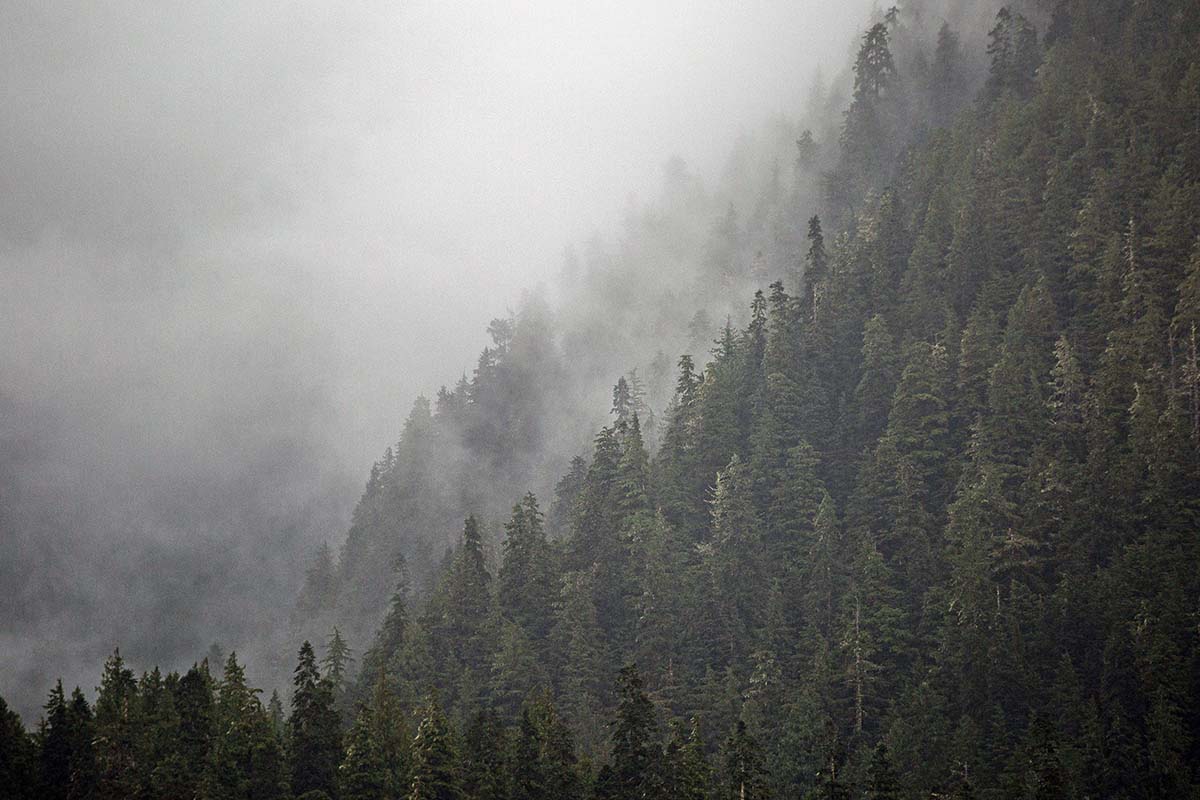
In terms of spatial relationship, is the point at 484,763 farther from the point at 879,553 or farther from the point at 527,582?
the point at 527,582

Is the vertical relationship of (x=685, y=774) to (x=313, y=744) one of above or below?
below

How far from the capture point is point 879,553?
93625mm

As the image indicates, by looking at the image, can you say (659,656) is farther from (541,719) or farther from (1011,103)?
(1011,103)

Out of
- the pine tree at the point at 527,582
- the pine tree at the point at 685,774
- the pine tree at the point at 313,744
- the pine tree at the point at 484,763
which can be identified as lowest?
the pine tree at the point at 685,774

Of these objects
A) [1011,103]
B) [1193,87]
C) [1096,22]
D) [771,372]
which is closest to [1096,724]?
[771,372]

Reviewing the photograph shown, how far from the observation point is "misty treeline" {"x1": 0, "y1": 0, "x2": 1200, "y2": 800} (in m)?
67.9

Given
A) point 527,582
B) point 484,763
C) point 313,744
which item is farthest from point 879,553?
point 313,744

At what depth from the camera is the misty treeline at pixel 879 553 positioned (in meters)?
67.9

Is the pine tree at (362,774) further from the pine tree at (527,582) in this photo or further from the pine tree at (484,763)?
the pine tree at (527,582)

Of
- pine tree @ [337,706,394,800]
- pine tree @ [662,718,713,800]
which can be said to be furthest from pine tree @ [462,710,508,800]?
pine tree @ [662,718,713,800]

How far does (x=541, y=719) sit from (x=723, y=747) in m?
15.7

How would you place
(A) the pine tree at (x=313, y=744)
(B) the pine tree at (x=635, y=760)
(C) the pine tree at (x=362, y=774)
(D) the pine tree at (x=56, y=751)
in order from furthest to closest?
(A) the pine tree at (x=313, y=744) < (D) the pine tree at (x=56, y=751) < (C) the pine tree at (x=362, y=774) < (B) the pine tree at (x=635, y=760)

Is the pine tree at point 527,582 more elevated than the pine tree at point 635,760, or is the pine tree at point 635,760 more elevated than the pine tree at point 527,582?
the pine tree at point 527,582

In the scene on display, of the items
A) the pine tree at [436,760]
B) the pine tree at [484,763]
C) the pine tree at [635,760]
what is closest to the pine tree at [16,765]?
the pine tree at [436,760]
